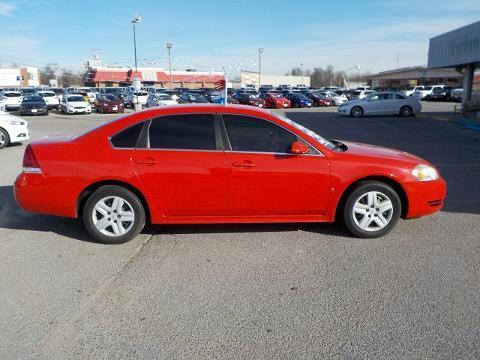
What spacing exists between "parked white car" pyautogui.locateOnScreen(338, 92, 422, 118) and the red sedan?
21.3m

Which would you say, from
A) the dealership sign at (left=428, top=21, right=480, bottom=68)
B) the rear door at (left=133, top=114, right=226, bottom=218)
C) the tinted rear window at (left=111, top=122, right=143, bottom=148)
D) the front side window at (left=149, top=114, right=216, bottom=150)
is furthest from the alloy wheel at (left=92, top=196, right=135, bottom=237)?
the dealership sign at (left=428, top=21, right=480, bottom=68)

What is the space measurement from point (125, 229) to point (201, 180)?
103 cm

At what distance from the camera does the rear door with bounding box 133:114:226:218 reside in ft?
14.7

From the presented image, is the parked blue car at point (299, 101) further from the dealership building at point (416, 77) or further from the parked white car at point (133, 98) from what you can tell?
the dealership building at point (416, 77)

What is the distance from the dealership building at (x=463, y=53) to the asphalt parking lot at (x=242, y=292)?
57.1ft

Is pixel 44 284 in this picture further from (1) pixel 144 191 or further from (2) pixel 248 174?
(2) pixel 248 174

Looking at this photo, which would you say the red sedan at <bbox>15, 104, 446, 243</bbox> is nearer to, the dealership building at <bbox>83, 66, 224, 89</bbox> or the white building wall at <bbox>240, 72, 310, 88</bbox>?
the dealership building at <bbox>83, 66, 224, 89</bbox>

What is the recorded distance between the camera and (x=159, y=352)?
9.15ft

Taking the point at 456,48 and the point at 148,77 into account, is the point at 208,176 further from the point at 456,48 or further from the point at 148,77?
the point at 148,77

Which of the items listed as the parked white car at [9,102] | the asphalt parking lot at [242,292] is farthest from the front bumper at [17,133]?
the parked white car at [9,102]

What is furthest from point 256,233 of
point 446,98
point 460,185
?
point 446,98

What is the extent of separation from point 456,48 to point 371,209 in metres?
20.7

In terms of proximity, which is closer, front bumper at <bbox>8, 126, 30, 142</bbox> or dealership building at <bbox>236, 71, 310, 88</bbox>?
front bumper at <bbox>8, 126, 30, 142</bbox>

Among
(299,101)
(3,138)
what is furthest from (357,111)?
(3,138)
